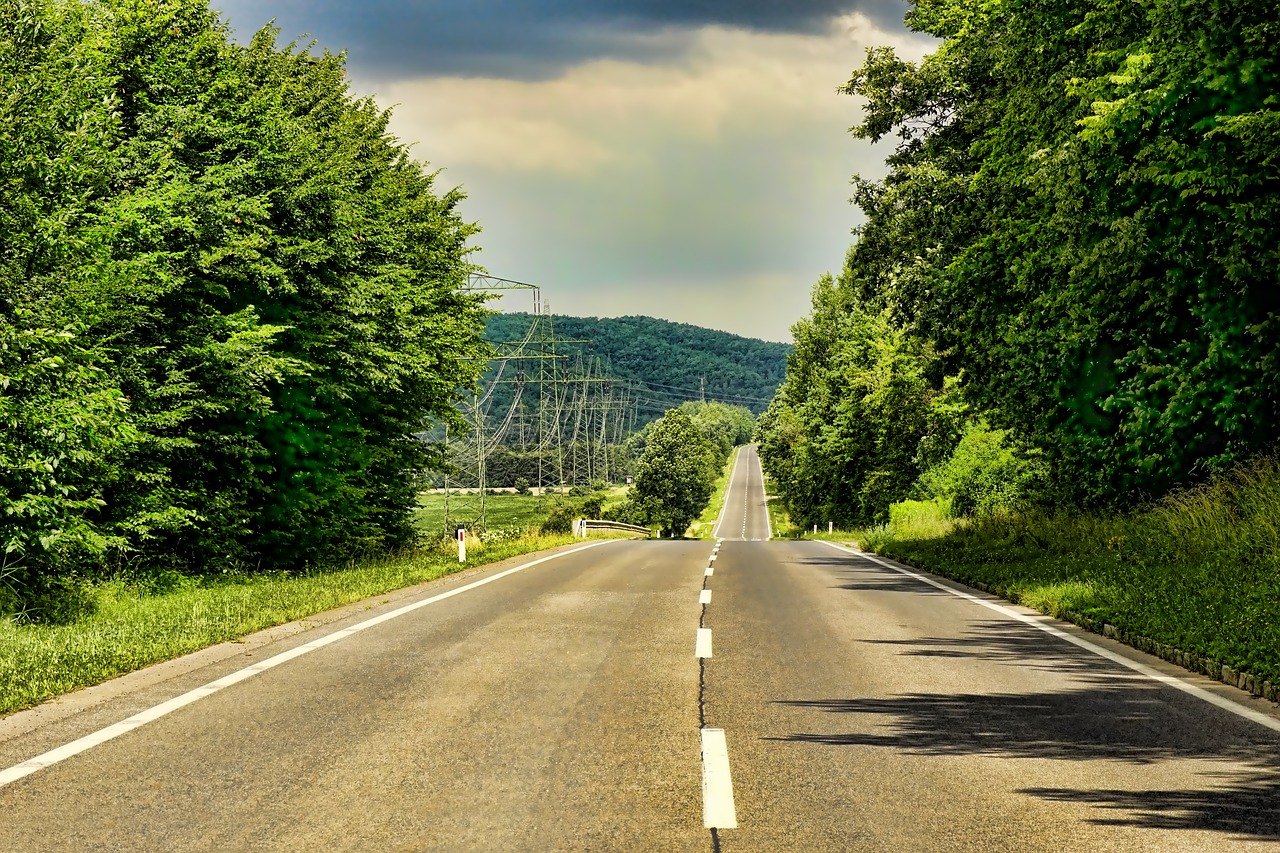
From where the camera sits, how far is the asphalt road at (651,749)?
4457 mm

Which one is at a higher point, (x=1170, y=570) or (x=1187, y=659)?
(x=1170, y=570)

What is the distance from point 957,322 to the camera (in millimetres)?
20703

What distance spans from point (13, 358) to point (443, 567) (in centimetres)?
897

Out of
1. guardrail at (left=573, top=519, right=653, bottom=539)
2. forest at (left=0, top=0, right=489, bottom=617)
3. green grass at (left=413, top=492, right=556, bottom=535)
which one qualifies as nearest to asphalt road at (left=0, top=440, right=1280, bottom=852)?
forest at (left=0, top=0, right=489, bottom=617)

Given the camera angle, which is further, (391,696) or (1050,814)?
(391,696)

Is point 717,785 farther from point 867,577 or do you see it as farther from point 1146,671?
point 867,577

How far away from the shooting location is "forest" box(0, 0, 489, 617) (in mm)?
12156

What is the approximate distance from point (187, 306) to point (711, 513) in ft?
337

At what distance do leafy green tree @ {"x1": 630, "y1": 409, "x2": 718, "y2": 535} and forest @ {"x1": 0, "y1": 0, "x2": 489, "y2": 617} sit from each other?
7109 centimetres

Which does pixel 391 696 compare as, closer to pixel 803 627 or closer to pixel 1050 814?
pixel 1050 814

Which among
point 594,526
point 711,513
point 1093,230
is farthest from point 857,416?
point 711,513

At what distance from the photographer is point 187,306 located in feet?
59.1

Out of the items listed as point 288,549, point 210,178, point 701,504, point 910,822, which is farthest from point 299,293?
point 701,504

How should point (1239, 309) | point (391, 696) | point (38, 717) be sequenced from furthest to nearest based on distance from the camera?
point (1239, 309) → point (391, 696) → point (38, 717)
